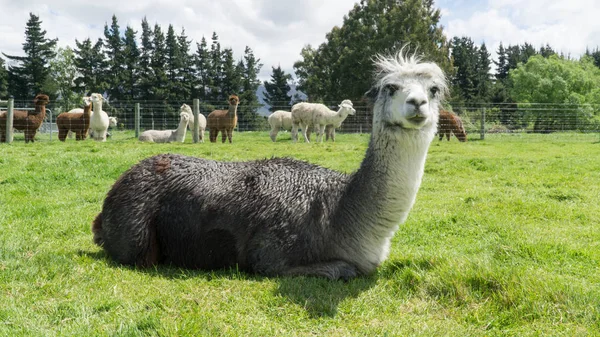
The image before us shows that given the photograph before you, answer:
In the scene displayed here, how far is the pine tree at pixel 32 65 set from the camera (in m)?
50.7

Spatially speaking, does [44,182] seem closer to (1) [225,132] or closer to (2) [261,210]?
(2) [261,210]

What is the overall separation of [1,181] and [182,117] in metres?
11.3

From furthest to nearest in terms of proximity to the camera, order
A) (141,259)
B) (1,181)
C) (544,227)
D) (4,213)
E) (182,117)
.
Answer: (182,117) → (1,181) → (4,213) → (544,227) → (141,259)

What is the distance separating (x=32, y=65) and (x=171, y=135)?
1590 inches

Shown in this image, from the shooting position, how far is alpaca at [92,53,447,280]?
3512 millimetres

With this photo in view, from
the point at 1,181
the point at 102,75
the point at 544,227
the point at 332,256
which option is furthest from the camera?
the point at 102,75

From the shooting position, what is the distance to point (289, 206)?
3770 millimetres

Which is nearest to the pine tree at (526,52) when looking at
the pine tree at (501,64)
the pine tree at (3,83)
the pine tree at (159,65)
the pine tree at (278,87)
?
the pine tree at (501,64)

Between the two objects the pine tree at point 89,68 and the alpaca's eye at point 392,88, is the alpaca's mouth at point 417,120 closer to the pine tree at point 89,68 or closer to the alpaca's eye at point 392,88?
the alpaca's eye at point 392,88

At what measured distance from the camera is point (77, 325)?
2.65 metres

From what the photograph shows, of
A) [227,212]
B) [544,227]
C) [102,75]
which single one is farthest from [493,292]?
[102,75]

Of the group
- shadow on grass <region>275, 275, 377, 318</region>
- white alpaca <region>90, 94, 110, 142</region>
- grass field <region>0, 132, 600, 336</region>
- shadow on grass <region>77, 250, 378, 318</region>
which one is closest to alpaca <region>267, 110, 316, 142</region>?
white alpaca <region>90, 94, 110, 142</region>

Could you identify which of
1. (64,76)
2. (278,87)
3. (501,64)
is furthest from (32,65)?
(501,64)

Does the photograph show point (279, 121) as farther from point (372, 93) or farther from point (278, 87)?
point (278, 87)
